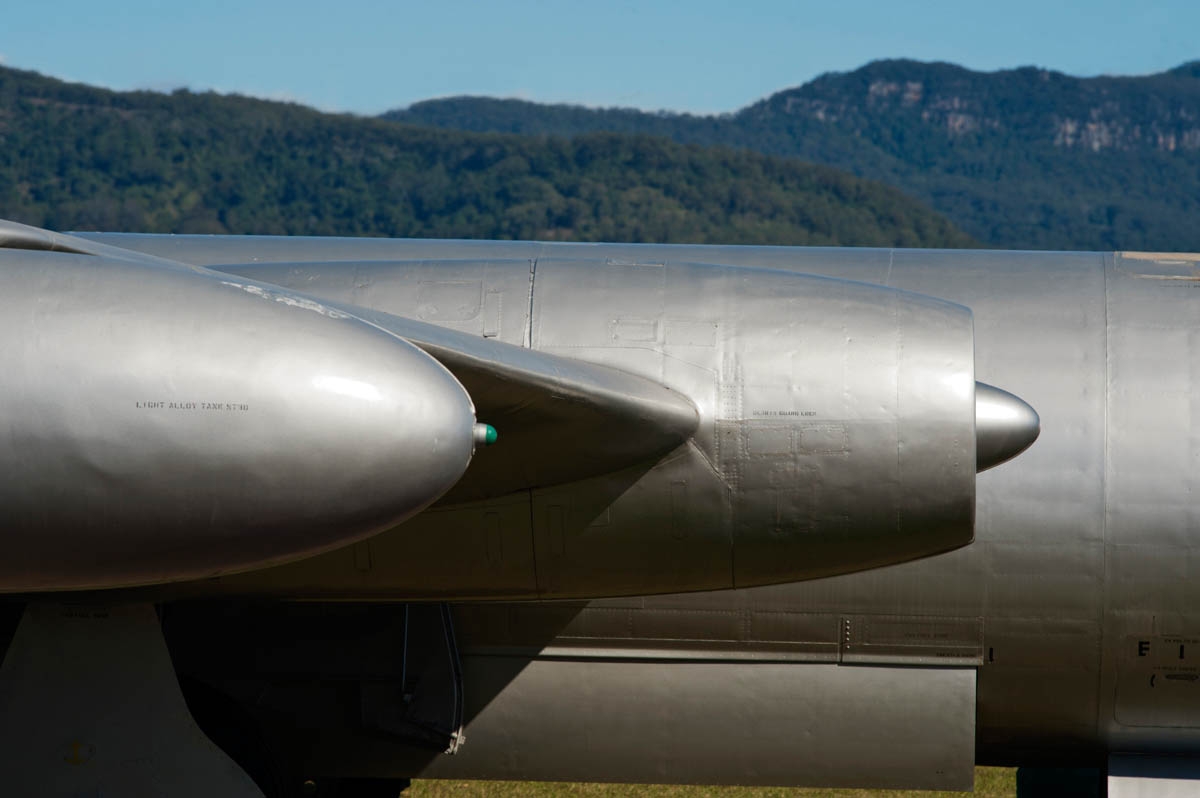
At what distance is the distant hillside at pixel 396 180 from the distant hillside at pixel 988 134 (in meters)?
36.9

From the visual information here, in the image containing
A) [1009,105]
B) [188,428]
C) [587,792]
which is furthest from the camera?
[1009,105]

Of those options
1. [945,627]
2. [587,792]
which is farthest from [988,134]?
[945,627]

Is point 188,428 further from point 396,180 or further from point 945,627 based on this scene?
point 396,180

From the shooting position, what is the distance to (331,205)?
6031 cm

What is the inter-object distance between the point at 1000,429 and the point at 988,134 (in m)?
115

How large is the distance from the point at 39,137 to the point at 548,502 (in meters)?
59.6

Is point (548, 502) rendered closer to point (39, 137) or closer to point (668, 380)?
point (668, 380)

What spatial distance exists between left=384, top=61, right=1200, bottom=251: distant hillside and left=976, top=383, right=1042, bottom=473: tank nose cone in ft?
298

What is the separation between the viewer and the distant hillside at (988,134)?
98.8 m

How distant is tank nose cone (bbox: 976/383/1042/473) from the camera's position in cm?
588

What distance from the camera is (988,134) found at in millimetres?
114625

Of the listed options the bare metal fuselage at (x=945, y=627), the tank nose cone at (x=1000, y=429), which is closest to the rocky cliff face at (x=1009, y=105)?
the bare metal fuselage at (x=945, y=627)

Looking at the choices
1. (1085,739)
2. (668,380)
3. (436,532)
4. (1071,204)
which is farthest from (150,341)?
(1071,204)

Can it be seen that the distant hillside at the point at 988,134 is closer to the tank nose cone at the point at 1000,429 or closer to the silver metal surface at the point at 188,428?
the tank nose cone at the point at 1000,429
